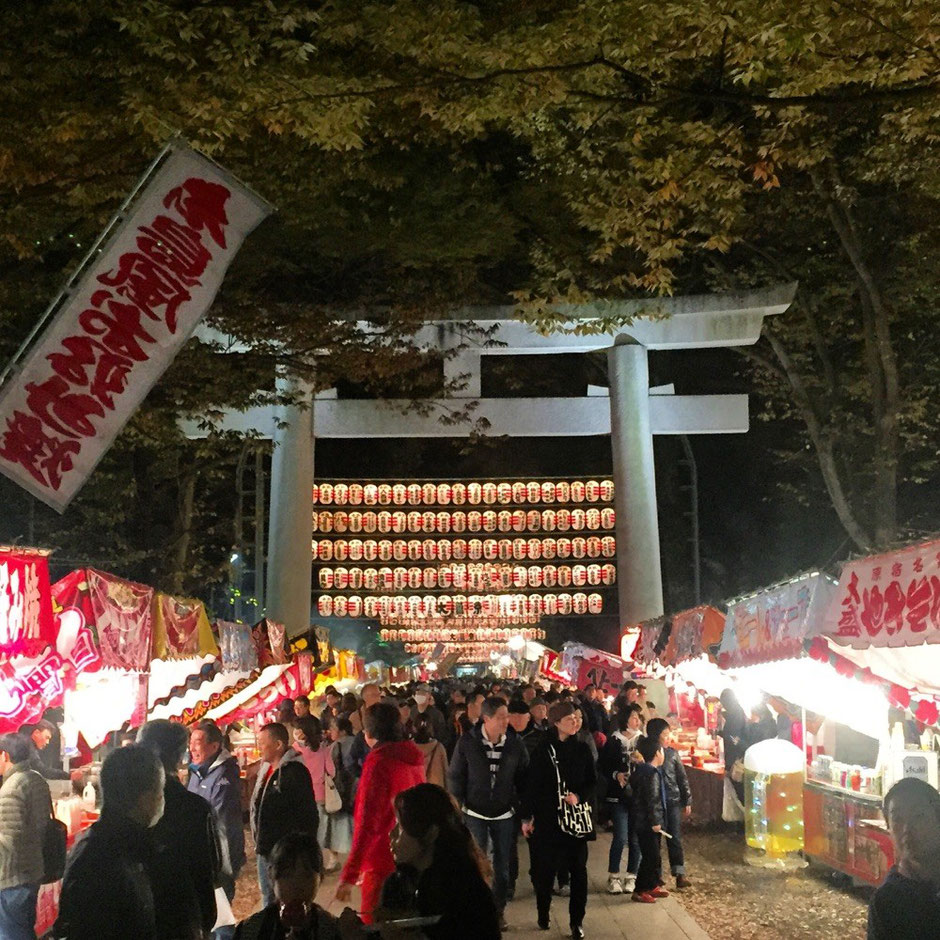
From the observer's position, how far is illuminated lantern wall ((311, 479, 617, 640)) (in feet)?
127

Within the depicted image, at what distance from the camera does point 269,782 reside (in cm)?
747

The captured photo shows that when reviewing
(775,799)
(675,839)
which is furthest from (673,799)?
(775,799)

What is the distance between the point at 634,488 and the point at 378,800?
2198 centimetres

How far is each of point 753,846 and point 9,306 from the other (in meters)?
9.99

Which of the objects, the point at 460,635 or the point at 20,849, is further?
the point at 460,635

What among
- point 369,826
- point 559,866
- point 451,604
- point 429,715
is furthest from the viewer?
point 451,604

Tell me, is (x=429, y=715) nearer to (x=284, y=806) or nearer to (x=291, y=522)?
Result: (x=284, y=806)

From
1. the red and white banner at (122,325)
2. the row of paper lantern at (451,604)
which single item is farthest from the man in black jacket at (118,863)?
the row of paper lantern at (451,604)

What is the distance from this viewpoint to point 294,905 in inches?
146

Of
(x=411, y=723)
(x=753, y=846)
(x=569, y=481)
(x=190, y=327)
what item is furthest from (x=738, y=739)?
(x=569, y=481)

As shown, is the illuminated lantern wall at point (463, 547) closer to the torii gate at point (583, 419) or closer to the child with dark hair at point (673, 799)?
the torii gate at point (583, 419)

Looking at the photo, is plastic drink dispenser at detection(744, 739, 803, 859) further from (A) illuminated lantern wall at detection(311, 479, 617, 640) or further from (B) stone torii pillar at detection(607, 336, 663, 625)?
(A) illuminated lantern wall at detection(311, 479, 617, 640)

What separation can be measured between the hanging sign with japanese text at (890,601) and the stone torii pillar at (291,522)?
2045cm

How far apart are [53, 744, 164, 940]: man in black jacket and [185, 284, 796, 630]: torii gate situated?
21.1 metres
